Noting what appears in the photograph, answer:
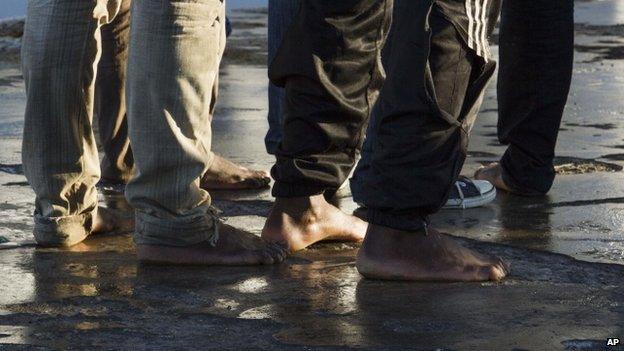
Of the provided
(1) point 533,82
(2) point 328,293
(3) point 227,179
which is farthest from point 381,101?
(3) point 227,179

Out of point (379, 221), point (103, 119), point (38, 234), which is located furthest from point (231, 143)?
point (379, 221)

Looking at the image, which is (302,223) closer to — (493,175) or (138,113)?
(138,113)

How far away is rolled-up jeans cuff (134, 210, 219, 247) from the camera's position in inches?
126

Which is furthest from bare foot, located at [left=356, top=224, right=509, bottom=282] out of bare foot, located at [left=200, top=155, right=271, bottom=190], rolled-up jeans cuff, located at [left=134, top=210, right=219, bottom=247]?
bare foot, located at [left=200, top=155, right=271, bottom=190]

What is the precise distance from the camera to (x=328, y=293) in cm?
294

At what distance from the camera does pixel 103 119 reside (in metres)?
4.16

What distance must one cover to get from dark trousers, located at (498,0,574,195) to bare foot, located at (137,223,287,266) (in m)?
1.14

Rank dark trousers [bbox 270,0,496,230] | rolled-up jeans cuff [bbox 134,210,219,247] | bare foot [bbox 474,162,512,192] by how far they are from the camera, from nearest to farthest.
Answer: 1. dark trousers [bbox 270,0,496,230]
2. rolled-up jeans cuff [bbox 134,210,219,247]
3. bare foot [bbox 474,162,512,192]

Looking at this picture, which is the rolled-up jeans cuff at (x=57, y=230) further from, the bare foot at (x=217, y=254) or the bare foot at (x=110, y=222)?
the bare foot at (x=217, y=254)

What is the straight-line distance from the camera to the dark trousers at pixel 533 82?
4.01 m

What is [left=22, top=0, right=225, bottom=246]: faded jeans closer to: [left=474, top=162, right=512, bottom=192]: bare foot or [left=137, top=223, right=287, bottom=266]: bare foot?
[left=137, top=223, right=287, bottom=266]: bare foot

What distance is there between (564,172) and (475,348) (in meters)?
2.08

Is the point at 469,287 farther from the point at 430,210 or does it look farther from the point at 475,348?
the point at 475,348

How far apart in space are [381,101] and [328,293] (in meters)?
0.44
